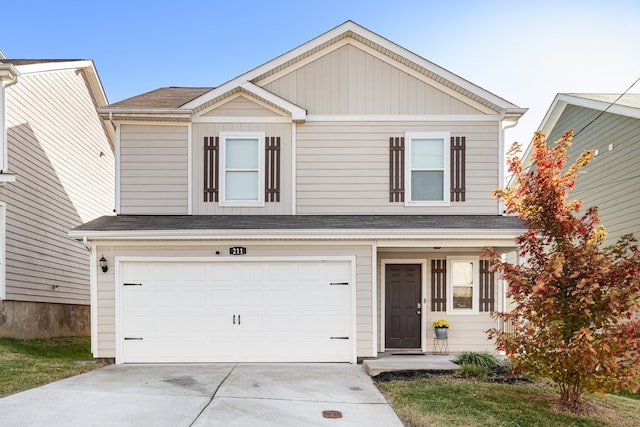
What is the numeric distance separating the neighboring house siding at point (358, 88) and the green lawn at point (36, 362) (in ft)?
21.8

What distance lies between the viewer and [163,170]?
418 inches

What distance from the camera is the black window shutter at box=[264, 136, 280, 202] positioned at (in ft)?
34.7

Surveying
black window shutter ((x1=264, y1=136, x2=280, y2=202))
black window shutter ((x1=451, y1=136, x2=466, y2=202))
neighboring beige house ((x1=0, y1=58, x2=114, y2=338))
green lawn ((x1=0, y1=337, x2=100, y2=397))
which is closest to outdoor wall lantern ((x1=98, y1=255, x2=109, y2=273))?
green lawn ((x1=0, y1=337, x2=100, y2=397))

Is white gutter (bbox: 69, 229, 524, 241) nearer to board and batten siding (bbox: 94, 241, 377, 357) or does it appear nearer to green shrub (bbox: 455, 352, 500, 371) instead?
board and batten siding (bbox: 94, 241, 377, 357)

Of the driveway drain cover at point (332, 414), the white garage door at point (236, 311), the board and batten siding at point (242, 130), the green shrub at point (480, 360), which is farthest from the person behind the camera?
the board and batten siding at point (242, 130)

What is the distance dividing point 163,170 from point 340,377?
569 cm

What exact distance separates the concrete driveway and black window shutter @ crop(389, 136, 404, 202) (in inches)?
150

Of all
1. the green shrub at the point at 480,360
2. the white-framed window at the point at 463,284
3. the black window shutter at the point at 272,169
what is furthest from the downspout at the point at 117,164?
the green shrub at the point at 480,360

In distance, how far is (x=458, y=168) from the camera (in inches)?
420

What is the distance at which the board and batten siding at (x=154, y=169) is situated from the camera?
1055cm

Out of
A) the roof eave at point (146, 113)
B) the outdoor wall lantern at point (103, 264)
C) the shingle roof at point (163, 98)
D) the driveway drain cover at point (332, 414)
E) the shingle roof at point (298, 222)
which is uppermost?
the shingle roof at point (163, 98)

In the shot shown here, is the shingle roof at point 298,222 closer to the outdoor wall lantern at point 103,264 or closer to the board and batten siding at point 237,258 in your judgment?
the board and batten siding at point 237,258

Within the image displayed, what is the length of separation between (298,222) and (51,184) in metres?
7.26

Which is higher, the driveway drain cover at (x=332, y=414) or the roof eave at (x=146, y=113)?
the roof eave at (x=146, y=113)
